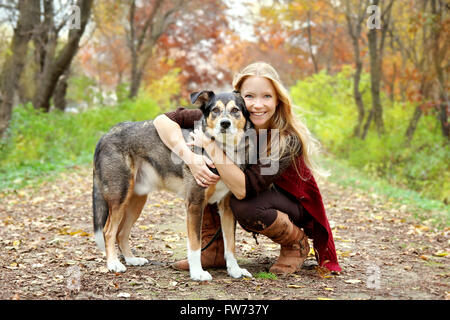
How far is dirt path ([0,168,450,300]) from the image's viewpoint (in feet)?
10.8

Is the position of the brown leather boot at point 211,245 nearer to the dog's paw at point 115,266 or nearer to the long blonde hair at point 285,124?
the dog's paw at point 115,266

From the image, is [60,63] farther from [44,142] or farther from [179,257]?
[179,257]

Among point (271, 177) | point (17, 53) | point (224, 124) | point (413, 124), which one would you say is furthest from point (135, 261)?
point (413, 124)

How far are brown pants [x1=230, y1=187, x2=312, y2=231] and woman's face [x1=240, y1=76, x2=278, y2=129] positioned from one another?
2.12ft

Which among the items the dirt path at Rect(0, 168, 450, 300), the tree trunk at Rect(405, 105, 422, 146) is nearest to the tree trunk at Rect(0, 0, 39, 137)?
the dirt path at Rect(0, 168, 450, 300)

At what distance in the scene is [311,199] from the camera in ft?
13.4

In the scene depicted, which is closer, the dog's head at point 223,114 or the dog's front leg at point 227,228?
the dog's head at point 223,114

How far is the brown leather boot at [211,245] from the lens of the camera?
4.15 meters


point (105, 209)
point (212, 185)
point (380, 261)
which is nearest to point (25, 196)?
point (105, 209)

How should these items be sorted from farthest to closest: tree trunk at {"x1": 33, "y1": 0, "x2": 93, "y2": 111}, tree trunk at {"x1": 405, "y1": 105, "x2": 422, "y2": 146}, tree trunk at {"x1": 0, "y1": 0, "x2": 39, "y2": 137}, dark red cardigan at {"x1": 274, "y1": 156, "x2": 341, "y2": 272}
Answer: tree trunk at {"x1": 405, "y1": 105, "x2": 422, "y2": 146} → tree trunk at {"x1": 33, "y1": 0, "x2": 93, "y2": 111} → tree trunk at {"x1": 0, "y1": 0, "x2": 39, "y2": 137} → dark red cardigan at {"x1": 274, "y1": 156, "x2": 341, "y2": 272}

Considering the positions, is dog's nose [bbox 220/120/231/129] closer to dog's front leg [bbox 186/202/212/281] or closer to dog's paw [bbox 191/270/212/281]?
dog's front leg [bbox 186/202/212/281]

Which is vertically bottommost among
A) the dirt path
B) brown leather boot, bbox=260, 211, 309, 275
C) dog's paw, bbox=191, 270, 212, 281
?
the dirt path

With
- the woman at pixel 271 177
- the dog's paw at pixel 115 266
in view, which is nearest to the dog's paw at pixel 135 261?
the dog's paw at pixel 115 266

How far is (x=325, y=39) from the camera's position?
89.9 feet
